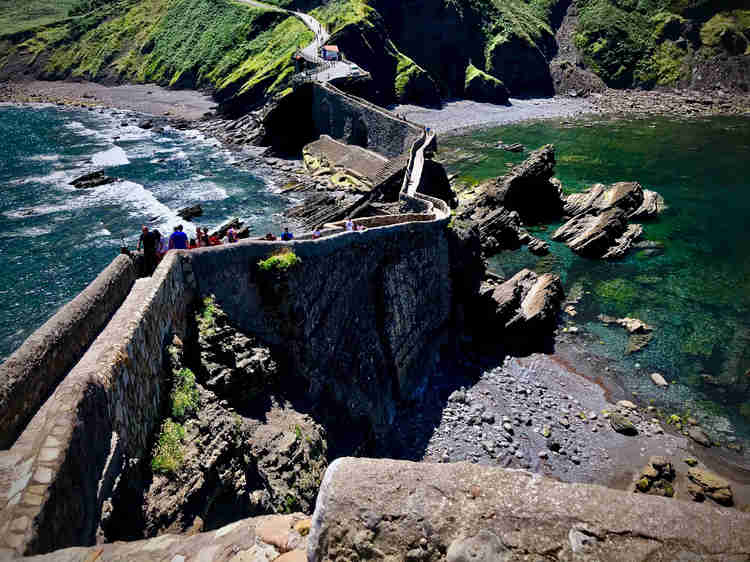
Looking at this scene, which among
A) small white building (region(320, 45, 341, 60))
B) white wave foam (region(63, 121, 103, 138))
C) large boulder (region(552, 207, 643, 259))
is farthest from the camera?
small white building (region(320, 45, 341, 60))

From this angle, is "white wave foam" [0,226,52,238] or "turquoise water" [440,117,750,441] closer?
"turquoise water" [440,117,750,441]

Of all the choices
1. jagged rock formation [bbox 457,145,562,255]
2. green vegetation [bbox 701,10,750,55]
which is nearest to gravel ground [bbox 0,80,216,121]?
jagged rock formation [bbox 457,145,562,255]

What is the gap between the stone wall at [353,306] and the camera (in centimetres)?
1548

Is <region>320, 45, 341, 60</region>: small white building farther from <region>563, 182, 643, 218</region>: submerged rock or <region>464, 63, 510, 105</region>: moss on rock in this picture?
<region>563, 182, 643, 218</region>: submerged rock

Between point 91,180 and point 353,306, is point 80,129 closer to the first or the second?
point 91,180

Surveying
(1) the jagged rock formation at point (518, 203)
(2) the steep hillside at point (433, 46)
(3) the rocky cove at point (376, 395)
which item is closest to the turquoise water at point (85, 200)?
(3) the rocky cove at point (376, 395)

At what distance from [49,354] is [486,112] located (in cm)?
9507

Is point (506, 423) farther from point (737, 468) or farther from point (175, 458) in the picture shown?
point (175, 458)

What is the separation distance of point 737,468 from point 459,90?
9556 centimetres

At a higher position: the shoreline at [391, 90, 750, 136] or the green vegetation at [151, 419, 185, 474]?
the shoreline at [391, 90, 750, 136]

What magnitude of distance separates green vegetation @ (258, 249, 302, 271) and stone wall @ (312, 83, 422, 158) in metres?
37.0

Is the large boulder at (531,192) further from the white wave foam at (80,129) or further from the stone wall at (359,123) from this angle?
the white wave foam at (80,129)

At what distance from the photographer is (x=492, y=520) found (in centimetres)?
333

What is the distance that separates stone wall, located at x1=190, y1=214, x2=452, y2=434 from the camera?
15.5m
